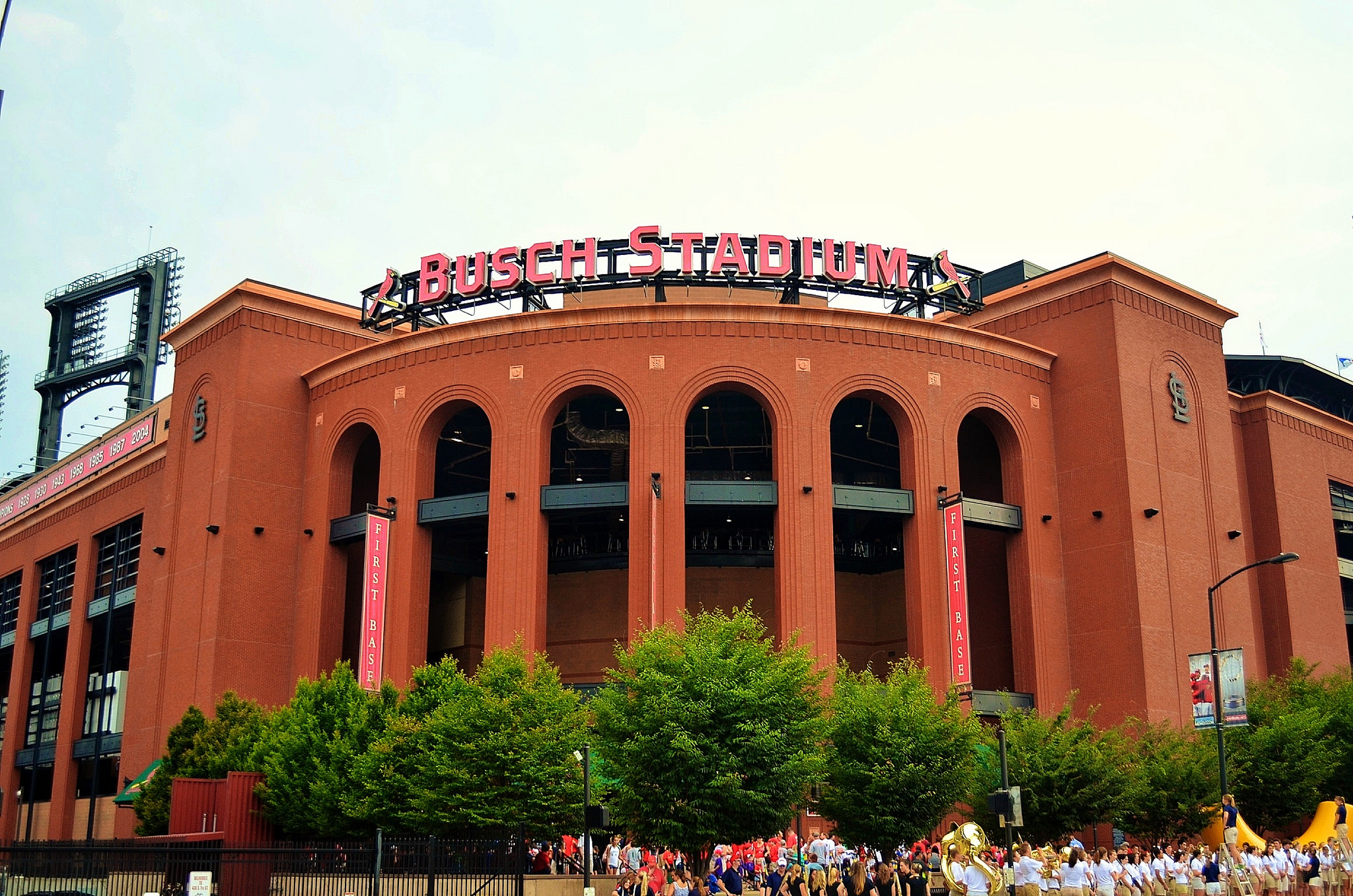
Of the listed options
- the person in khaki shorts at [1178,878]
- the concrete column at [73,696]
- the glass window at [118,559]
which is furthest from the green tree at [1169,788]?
the concrete column at [73,696]

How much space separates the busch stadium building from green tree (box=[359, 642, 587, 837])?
31.3ft

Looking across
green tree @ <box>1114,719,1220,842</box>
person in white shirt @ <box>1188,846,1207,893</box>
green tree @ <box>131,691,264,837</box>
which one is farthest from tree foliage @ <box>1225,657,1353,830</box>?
green tree @ <box>131,691,264,837</box>

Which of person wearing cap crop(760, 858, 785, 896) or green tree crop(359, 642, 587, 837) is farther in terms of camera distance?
green tree crop(359, 642, 587, 837)

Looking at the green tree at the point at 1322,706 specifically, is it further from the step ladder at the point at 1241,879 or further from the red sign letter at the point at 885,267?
the red sign letter at the point at 885,267

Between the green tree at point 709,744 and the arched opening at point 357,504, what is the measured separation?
22503 mm

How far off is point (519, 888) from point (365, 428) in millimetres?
28428

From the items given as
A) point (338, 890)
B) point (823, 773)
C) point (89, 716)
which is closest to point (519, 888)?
point (338, 890)

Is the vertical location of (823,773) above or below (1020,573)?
below

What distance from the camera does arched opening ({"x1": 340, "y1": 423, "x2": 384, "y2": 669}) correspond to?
55812mm

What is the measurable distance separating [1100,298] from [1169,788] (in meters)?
20.1

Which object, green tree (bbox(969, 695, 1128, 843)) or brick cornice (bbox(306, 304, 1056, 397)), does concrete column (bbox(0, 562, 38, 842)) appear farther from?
green tree (bbox(969, 695, 1128, 843))

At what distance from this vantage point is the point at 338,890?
98.7ft

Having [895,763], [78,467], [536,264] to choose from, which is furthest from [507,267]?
[78,467]

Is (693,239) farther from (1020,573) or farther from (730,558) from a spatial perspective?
(1020,573)
